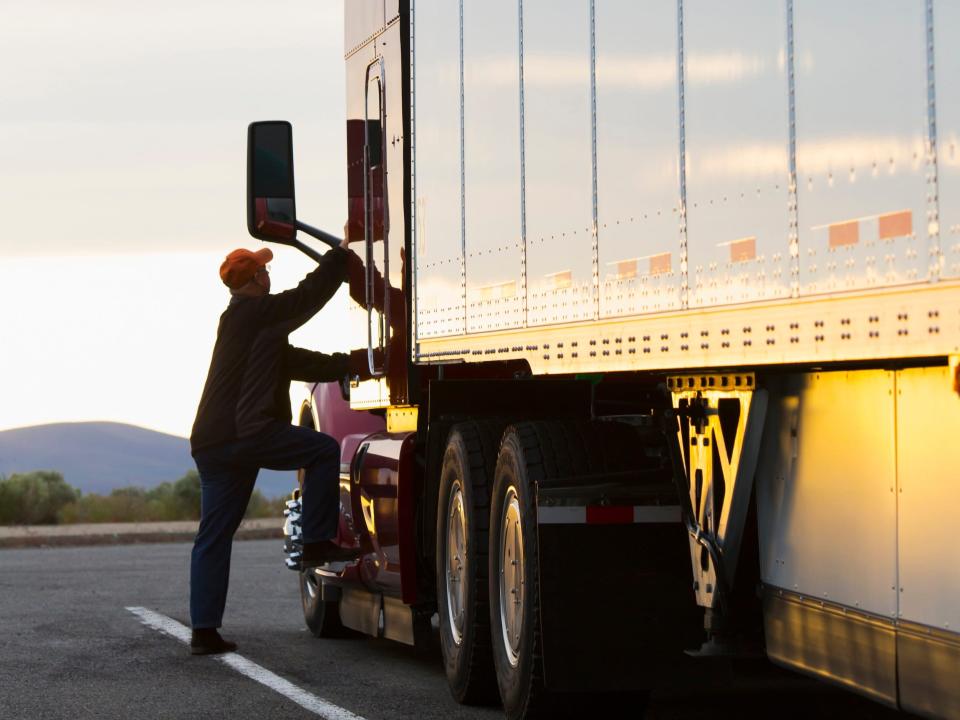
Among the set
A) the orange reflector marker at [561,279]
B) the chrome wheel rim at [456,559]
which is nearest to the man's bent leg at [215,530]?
the chrome wheel rim at [456,559]

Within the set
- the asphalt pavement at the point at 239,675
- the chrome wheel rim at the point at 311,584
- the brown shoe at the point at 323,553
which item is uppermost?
the brown shoe at the point at 323,553

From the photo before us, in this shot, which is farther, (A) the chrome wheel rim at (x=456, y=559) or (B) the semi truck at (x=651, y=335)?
(A) the chrome wheel rim at (x=456, y=559)

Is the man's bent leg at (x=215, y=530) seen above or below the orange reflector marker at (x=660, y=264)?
below

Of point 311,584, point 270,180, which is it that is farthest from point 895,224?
point 311,584

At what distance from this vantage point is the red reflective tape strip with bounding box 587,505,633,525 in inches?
312

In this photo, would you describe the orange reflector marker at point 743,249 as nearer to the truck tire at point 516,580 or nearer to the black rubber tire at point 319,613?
the truck tire at point 516,580

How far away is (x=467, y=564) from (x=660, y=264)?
7.88ft

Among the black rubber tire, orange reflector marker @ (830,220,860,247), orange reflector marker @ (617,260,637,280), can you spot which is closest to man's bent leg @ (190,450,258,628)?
the black rubber tire

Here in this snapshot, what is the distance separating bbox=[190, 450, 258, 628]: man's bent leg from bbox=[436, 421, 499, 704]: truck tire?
73.6 inches

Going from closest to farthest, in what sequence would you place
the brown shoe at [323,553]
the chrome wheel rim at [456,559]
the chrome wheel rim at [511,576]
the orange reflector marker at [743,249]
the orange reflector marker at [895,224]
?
1. the orange reflector marker at [895,224]
2. the orange reflector marker at [743,249]
3. the chrome wheel rim at [511,576]
4. the chrome wheel rim at [456,559]
5. the brown shoe at [323,553]

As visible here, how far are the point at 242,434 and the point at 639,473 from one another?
346 cm

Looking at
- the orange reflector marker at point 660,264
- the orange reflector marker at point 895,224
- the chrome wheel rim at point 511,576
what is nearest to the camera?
the orange reflector marker at point 895,224

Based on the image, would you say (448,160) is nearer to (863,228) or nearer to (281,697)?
(281,697)

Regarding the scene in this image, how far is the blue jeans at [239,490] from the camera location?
11086mm
